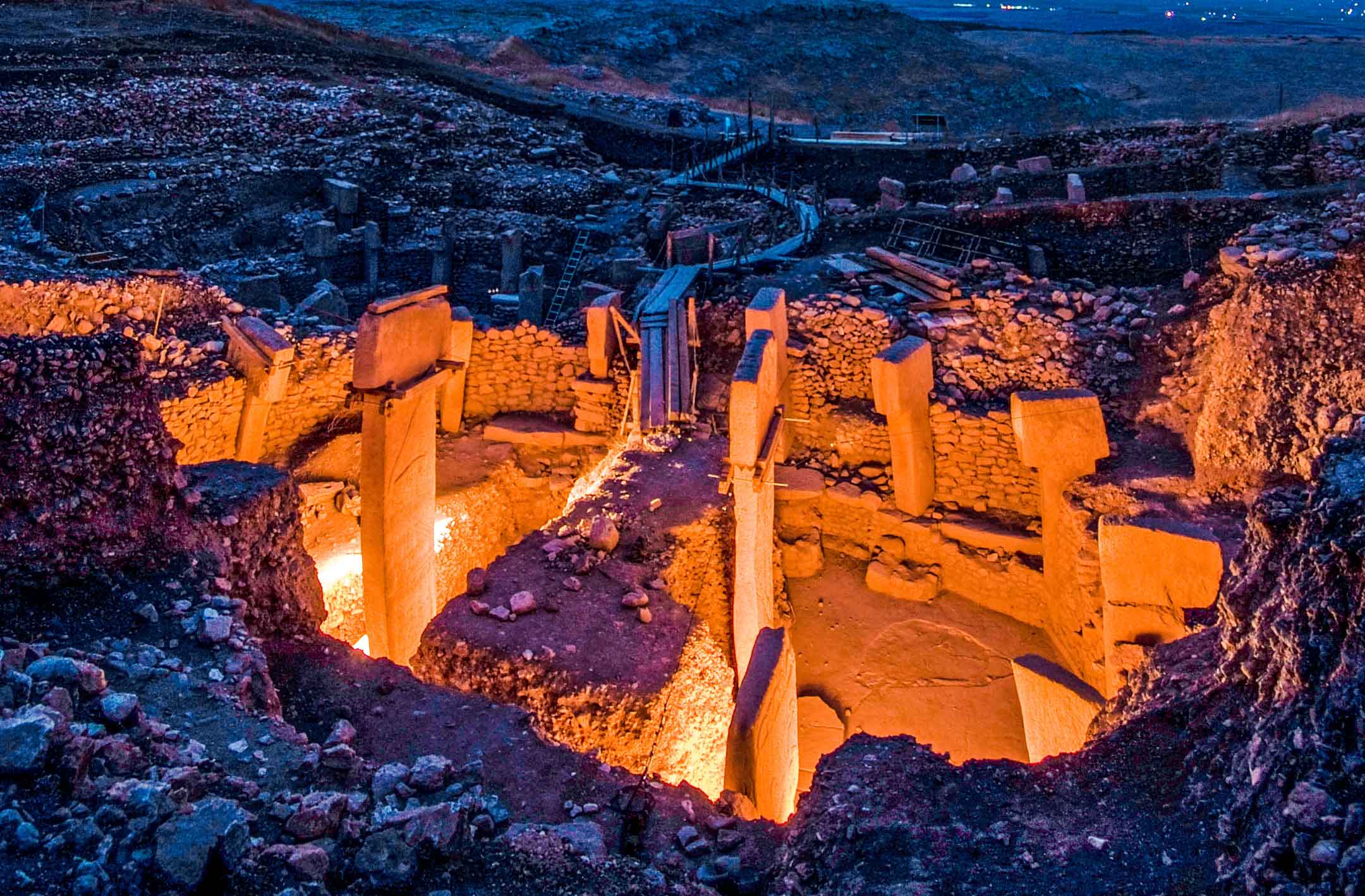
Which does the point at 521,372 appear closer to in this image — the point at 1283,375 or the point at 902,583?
the point at 902,583

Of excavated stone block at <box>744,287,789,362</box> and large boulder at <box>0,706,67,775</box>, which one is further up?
excavated stone block at <box>744,287,789,362</box>

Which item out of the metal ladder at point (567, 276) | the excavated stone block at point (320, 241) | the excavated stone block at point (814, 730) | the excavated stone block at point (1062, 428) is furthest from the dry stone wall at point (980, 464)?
the excavated stone block at point (320, 241)

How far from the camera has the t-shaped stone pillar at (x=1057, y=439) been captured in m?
8.79

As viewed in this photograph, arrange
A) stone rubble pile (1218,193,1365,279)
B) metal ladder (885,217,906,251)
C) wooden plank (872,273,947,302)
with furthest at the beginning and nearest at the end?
metal ladder (885,217,906,251)
wooden plank (872,273,947,302)
stone rubble pile (1218,193,1365,279)

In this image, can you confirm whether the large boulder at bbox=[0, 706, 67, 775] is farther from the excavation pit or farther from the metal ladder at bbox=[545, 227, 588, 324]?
the metal ladder at bbox=[545, 227, 588, 324]

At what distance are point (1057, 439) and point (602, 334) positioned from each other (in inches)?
197

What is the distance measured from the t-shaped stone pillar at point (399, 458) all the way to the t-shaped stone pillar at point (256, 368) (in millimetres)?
2397

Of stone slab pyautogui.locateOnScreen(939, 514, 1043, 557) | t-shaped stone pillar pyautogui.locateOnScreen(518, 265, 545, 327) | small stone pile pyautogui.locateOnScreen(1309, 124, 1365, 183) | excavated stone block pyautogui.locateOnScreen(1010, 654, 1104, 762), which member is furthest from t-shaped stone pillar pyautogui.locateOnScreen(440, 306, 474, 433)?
small stone pile pyautogui.locateOnScreen(1309, 124, 1365, 183)

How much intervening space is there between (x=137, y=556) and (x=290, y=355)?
579 centimetres

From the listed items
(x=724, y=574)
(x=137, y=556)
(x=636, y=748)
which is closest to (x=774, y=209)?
(x=724, y=574)

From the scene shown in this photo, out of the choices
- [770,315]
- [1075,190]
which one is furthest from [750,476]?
[1075,190]

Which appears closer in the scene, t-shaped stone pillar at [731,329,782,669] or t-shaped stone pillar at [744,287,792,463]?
t-shaped stone pillar at [731,329,782,669]

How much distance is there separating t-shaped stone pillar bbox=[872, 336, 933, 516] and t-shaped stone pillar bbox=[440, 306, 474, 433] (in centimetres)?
442

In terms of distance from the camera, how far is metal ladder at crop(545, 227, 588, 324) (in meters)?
13.7
